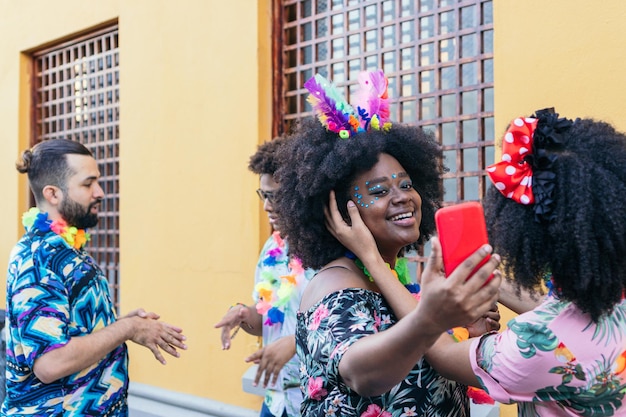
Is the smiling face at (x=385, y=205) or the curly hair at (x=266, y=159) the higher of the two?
the curly hair at (x=266, y=159)

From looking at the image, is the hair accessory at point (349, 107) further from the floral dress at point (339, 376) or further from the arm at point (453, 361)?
the arm at point (453, 361)

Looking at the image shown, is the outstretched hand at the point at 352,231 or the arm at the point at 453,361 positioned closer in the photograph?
the arm at the point at 453,361

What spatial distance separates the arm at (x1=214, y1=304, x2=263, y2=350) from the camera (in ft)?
10.8

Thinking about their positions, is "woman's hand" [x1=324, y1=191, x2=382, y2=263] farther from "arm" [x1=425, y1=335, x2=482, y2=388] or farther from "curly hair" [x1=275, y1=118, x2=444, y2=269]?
"arm" [x1=425, y1=335, x2=482, y2=388]

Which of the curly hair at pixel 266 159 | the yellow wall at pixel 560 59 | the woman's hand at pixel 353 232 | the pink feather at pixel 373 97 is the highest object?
the yellow wall at pixel 560 59

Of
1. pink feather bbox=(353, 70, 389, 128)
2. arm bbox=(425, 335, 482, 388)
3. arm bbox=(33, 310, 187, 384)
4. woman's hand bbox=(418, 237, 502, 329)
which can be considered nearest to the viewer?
woman's hand bbox=(418, 237, 502, 329)

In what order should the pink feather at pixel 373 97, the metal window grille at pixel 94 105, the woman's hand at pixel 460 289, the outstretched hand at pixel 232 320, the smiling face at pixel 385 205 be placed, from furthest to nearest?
the metal window grille at pixel 94 105, the outstretched hand at pixel 232 320, the pink feather at pixel 373 97, the smiling face at pixel 385 205, the woman's hand at pixel 460 289

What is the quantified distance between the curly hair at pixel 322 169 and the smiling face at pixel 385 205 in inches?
1.5

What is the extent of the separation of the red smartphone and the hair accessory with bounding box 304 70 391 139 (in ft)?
2.52

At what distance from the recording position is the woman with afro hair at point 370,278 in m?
1.36

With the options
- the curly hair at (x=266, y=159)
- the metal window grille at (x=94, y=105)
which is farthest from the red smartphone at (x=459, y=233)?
the metal window grille at (x=94, y=105)

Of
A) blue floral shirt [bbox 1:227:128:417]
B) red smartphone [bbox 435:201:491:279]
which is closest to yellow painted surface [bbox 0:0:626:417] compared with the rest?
blue floral shirt [bbox 1:227:128:417]

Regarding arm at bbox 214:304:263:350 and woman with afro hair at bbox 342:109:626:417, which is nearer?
woman with afro hair at bbox 342:109:626:417

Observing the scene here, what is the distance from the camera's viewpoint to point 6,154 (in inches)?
279
